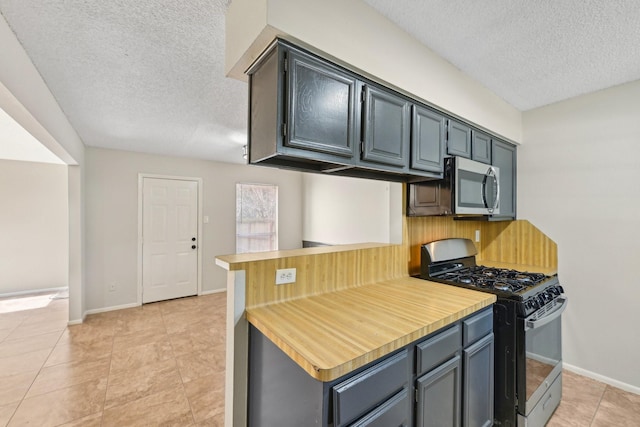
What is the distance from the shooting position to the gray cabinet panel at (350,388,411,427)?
1048 mm

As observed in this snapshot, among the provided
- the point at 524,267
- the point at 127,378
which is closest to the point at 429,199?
the point at 524,267

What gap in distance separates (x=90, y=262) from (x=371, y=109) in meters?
4.50

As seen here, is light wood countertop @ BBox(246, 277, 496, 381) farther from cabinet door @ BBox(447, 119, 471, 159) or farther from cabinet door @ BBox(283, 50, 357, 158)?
cabinet door @ BBox(447, 119, 471, 159)

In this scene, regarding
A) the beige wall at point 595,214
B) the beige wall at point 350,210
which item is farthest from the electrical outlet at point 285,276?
the beige wall at point 595,214

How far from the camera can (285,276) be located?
5.25ft

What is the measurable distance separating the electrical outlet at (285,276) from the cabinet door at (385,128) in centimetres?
77

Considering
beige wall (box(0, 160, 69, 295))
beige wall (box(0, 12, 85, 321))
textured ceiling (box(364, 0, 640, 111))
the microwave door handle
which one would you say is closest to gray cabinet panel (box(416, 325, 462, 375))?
the microwave door handle

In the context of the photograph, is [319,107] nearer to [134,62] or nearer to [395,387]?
[395,387]

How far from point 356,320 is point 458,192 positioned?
1280 millimetres

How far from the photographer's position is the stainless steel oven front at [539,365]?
1714 millimetres

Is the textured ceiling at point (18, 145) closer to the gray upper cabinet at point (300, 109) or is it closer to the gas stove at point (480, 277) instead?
the gray upper cabinet at point (300, 109)

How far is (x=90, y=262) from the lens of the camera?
3.98 m

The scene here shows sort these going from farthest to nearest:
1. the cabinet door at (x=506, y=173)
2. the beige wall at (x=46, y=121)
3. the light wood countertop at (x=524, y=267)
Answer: the cabinet door at (x=506, y=173) < the light wood countertop at (x=524, y=267) < the beige wall at (x=46, y=121)

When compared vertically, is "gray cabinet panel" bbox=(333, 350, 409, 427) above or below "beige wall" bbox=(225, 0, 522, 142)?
below
